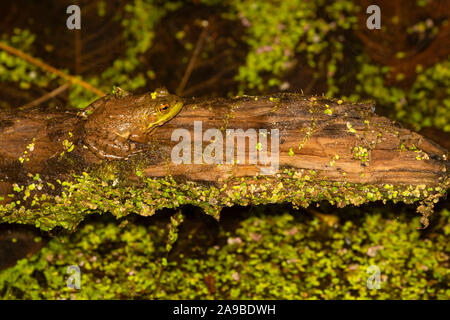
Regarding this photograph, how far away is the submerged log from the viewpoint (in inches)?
78.3

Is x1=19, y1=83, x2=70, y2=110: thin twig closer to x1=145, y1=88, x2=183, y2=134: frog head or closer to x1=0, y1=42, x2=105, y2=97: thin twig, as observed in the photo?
x1=0, y1=42, x2=105, y2=97: thin twig

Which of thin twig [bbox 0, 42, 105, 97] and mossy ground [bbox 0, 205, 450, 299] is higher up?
thin twig [bbox 0, 42, 105, 97]

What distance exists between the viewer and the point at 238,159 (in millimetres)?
1988

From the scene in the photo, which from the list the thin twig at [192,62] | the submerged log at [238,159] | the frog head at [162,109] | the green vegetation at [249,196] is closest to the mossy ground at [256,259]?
the green vegetation at [249,196]

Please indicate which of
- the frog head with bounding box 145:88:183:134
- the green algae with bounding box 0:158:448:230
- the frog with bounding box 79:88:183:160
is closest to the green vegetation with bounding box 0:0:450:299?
the green algae with bounding box 0:158:448:230

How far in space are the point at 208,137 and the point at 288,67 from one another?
99.8 inches

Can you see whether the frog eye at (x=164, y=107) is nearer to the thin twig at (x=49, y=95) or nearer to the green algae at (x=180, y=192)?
the green algae at (x=180, y=192)

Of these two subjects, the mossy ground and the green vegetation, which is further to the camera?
the mossy ground

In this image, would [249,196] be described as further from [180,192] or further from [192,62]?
[192,62]

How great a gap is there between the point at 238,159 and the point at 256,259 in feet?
4.85

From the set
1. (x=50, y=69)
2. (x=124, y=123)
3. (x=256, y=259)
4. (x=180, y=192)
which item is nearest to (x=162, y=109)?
(x=124, y=123)

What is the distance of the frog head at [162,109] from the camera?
6.62ft

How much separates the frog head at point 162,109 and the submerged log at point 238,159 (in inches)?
1.3

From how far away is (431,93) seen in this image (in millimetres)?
4117
